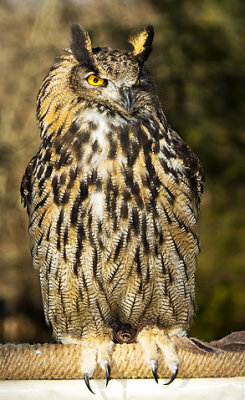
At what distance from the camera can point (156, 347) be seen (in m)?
2.24

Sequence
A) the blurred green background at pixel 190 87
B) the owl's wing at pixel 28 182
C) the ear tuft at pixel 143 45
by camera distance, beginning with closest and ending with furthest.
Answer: the ear tuft at pixel 143 45
the owl's wing at pixel 28 182
the blurred green background at pixel 190 87

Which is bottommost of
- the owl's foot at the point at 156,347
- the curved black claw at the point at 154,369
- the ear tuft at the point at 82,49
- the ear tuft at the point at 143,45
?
the curved black claw at the point at 154,369

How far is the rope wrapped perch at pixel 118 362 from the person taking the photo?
198 centimetres

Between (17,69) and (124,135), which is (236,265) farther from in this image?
(124,135)

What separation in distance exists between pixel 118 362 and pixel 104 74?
3.60ft

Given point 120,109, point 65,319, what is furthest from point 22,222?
point 120,109

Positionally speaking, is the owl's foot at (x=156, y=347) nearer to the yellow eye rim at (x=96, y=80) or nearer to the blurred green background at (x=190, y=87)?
the yellow eye rim at (x=96, y=80)

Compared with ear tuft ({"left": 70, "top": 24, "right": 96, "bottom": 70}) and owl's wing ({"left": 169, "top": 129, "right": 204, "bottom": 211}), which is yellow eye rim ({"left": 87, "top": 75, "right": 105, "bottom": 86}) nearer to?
ear tuft ({"left": 70, "top": 24, "right": 96, "bottom": 70})

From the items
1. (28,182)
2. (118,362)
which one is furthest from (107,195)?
(118,362)

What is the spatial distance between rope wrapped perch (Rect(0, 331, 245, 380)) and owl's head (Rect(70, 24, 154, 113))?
3.12ft

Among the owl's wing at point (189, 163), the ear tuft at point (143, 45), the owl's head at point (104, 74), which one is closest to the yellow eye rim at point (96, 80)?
the owl's head at point (104, 74)

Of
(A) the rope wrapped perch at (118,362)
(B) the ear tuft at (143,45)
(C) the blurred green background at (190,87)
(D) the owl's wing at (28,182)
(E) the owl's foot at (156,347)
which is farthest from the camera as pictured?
(C) the blurred green background at (190,87)

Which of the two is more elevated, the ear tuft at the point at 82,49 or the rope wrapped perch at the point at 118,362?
the ear tuft at the point at 82,49

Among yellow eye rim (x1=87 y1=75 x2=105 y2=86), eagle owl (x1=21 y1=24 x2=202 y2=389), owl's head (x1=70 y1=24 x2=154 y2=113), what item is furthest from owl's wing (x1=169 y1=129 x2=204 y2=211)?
yellow eye rim (x1=87 y1=75 x2=105 y2=86)
